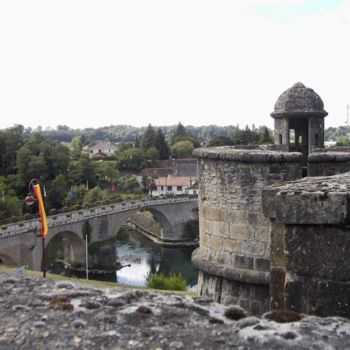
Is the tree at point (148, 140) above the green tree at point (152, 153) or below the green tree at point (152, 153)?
above

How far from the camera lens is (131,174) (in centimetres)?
7825

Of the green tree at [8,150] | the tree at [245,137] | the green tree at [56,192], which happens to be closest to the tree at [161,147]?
the tree at [245,137]

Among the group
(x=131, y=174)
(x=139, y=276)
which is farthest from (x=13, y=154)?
(x=139, y=276)

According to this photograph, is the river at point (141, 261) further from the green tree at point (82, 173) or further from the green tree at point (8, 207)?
the green tree at point (82, 173)

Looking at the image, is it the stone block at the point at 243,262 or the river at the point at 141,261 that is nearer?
the stone block at the point at 243,262

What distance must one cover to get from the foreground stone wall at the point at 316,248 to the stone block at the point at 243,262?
4254mm

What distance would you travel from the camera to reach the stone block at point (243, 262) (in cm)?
943

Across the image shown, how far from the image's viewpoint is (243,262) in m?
9.51

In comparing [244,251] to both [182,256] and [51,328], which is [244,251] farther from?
[182,256]

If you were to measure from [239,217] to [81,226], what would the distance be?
30.0 meters

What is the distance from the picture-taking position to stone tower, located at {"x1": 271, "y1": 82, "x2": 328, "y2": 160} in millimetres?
13531

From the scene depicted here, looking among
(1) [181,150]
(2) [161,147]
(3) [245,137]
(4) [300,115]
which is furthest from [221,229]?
(1) [181,150]

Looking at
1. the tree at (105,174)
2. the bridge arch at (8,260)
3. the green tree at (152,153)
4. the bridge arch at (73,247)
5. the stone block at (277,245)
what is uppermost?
the stone block at (277,245)

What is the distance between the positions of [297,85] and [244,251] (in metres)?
5.97
